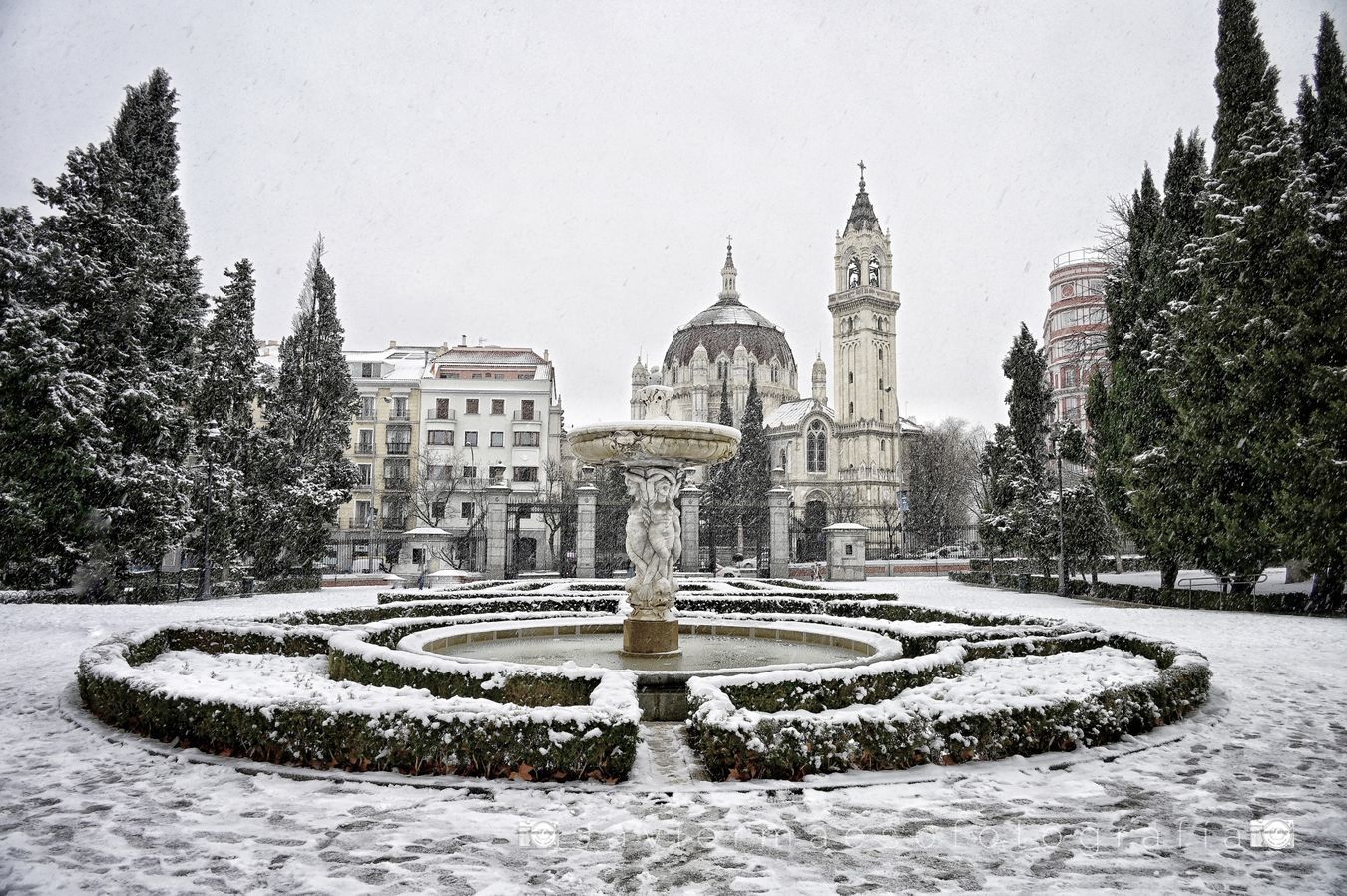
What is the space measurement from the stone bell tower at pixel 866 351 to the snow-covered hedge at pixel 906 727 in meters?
60.7

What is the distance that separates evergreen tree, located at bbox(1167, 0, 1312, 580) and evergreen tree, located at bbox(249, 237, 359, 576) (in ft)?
78.2

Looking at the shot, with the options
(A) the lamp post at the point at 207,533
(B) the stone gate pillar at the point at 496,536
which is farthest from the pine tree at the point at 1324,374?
(A) the lamp post at the point at 207,533

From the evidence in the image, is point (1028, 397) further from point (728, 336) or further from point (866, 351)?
point (728, 336)

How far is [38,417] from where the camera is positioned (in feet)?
51.4

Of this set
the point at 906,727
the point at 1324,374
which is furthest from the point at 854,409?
the point at 906,727

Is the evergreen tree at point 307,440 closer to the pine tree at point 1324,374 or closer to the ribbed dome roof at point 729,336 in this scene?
the pine tree at point 1324,374

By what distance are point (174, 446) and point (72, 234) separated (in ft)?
16.6

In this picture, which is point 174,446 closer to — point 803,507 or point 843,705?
point 843,705

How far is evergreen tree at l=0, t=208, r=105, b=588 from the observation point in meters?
15.5

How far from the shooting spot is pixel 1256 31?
62.6ft

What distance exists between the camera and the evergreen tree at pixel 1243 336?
16.0 m

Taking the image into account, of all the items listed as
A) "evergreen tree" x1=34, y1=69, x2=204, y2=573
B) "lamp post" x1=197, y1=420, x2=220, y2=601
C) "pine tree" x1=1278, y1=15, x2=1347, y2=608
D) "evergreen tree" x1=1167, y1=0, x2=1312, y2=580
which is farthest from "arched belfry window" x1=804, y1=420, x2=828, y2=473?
"evergreen tree" x1=34, y1=69, x2=204, y2=573

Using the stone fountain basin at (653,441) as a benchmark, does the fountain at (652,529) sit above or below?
below

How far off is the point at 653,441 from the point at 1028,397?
76.2 feet
